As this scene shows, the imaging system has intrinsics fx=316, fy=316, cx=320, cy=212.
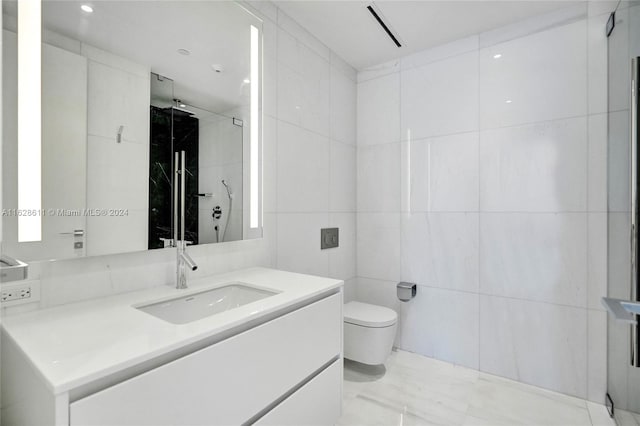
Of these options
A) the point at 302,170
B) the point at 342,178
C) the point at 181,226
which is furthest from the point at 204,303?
the point at 342,178

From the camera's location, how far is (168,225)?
4.52 feet

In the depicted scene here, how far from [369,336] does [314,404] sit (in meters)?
0.77

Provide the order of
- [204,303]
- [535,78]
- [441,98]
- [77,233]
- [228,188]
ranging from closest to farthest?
[77,233], [204,303], [228,188], [535,78], [441,98]

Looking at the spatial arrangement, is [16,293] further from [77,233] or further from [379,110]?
[379,110]

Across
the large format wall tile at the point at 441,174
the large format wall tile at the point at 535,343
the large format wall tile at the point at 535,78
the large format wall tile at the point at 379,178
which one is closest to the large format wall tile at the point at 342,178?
the large format wall tile at the point at 379,178

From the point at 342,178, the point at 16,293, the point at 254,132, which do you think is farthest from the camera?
the point at 342,178

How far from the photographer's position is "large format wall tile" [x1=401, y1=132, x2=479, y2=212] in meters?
2.21

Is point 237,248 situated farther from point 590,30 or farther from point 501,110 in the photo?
point 590,30

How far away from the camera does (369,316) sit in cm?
215

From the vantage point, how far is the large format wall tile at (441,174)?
2.21 m

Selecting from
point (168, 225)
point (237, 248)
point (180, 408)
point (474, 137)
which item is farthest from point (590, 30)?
point (180, 408)

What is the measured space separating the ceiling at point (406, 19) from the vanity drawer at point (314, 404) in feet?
6.59

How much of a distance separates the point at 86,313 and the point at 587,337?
251 centimetres

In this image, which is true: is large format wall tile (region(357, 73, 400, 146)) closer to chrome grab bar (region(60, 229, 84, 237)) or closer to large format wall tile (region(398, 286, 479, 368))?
large format wall tile (region(398, 286, 479, 368))
